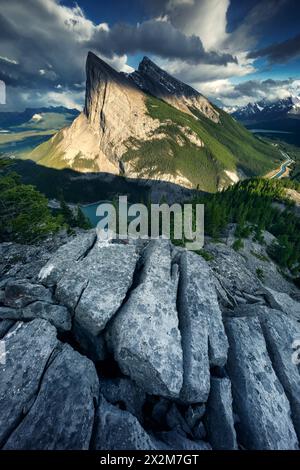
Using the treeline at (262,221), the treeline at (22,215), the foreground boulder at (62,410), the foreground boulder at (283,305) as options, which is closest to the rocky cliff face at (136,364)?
the foreground boulder at (62,410)

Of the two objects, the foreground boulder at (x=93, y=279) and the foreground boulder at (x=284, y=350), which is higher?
the foreground boulder at (x=93, y=279)

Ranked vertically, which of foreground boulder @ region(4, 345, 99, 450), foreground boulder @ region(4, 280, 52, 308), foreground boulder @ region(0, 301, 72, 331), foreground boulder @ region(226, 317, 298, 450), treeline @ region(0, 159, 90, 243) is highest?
treeline @ region(0, 159, 90, 243)

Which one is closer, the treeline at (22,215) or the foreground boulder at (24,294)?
the foreground boulder at (24,294)

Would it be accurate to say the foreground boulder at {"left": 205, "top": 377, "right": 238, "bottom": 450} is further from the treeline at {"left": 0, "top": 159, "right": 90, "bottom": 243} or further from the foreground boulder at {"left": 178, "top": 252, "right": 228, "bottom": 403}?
the treeline at {"left": 0, "top": 159, "right": 90, "bottom": 243}

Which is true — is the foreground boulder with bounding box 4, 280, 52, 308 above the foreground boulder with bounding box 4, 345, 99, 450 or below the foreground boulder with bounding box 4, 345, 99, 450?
above

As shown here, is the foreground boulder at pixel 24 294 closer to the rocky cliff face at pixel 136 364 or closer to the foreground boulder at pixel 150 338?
the rocky cliff face at pixel 136 364

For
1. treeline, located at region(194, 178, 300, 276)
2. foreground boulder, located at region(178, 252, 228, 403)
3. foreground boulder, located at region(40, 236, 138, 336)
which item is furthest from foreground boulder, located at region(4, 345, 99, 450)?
treeline, located at region(194, 178, 300, 276)
